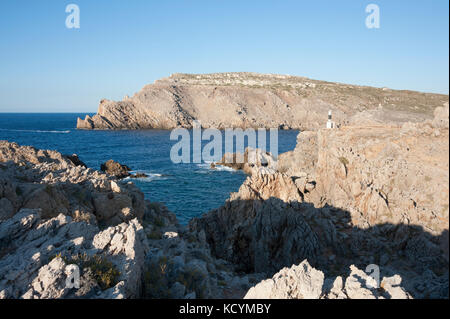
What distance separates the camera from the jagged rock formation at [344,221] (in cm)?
1169

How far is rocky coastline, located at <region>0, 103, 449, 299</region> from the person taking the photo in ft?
20.1

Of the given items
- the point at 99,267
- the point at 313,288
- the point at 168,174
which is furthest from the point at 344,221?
the point at 168,174

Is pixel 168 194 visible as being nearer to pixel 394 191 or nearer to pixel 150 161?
pixel 150 161

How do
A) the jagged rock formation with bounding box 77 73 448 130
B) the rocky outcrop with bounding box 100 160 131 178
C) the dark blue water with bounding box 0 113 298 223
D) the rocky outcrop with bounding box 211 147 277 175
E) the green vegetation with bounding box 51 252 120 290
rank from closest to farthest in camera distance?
the green vegetation with bounding box 51 252 120 290 → the dark blue water with bounding box 0 113 298 223 → the rocky outcrop with bounding box 100 160 131 178 → the rocky outcrop with bounding box 211 147 277 175 → the jagged rock formation with bounding box 77 73 448 130

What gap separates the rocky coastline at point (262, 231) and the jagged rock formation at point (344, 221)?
2.9 inches

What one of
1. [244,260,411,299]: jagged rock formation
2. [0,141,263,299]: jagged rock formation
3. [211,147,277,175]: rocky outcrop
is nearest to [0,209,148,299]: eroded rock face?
[0,141,263,299]: jagged rock formation

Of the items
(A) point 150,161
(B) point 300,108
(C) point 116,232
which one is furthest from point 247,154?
(B) point 300,108

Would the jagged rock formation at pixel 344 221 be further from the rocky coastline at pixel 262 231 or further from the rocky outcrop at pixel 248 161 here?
the rocky outcrop at pixel 248 161

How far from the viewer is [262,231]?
57.8 ft

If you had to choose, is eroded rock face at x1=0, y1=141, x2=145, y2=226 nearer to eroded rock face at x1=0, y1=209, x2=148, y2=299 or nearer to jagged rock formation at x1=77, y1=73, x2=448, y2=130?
eroded rock face at x1=0, y1=209, x2=148, y2=299

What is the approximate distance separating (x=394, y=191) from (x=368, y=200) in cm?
302

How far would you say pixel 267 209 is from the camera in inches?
707

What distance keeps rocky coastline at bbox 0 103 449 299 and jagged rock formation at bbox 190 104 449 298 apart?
74 millimetres

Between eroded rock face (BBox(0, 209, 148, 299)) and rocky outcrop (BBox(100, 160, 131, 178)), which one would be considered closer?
eroded rock face (BBox(0, 209, 148, 299))
